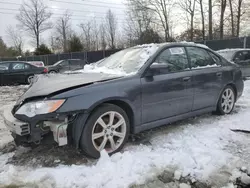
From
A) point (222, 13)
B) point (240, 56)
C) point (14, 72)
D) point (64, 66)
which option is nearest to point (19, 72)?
point (14, 72)

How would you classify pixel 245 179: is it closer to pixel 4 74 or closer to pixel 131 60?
pixel 131 60

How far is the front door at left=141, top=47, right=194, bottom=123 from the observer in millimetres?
3516

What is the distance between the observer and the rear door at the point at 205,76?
4.22m

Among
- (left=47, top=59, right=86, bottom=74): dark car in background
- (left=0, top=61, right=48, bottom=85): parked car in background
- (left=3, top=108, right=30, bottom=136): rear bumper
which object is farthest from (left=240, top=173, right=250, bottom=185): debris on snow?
(left=47, top=59, right=86, bottom=74): dark car in background

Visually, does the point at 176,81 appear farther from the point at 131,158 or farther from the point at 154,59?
the point at 131,158

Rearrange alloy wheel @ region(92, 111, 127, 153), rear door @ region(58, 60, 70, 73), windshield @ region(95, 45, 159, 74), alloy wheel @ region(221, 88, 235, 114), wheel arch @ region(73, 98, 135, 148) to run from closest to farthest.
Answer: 1. wheel arch @ region(73, 98, 135, 148)
2. alloy wheel @ region(92, 111, 127, 153)
3. windshield @ region(95, 45, 159, 74)
4. alloy wheel @ region(221, 88, 235, 114)
5. rear door @ region(58, 60, 70, 73)

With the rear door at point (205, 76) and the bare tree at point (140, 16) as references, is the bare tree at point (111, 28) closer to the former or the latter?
the bare tree at point (140, 16)

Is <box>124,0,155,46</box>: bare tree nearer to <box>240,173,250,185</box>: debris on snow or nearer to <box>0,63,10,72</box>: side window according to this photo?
<box>0,63,10,72</box>: side window

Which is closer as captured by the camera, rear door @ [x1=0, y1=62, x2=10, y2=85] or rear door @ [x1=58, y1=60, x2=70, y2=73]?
rear door @ [x1=0, y1=62, x2=10, y2=85]

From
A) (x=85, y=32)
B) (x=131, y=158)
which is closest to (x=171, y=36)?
(x=85, y=32)

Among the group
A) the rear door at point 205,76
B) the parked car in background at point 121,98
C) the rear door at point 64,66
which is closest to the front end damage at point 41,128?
the parked car in background at point 121,98

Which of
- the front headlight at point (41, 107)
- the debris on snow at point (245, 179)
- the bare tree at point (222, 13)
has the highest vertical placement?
the bare tree at point (222, 13)

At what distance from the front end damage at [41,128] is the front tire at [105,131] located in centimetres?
19

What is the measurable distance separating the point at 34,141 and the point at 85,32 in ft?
153
